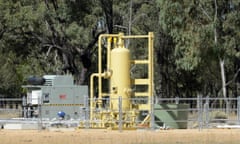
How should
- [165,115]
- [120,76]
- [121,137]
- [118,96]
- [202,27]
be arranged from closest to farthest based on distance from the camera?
[121,137] < [118,96] < [120,76] < [165,115] < [202,27]

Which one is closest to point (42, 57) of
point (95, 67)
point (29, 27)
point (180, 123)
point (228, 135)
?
point (95, 67)

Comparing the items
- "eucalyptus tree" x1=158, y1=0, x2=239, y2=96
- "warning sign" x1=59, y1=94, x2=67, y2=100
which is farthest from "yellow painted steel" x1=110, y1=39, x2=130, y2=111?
"eucalyptus tree" x1=158, y1=0, x2=239, y2=96

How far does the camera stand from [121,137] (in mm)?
25812

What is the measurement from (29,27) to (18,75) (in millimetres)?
37937

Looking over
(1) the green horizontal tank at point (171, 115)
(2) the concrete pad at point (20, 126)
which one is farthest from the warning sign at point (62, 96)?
(1) the green horizontal tank at point (171, 115)

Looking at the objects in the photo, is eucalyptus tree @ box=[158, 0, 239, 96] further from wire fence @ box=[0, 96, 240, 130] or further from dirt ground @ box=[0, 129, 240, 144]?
dirt ground @ box=[0, 129, 240, 144]

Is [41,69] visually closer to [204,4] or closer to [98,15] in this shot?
[98,15]

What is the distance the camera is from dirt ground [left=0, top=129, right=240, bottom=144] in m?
25.2

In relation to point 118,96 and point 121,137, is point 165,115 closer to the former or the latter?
point 118,96

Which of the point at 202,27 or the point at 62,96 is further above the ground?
the point at 202,27

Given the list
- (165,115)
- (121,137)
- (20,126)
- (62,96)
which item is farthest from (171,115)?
(20,126)

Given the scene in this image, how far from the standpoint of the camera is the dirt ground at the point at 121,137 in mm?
25234

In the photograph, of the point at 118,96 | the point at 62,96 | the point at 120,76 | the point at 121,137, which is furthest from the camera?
the point at 62,96

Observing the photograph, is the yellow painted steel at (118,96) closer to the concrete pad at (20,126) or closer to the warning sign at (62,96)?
the concrete pad at (20,126)
